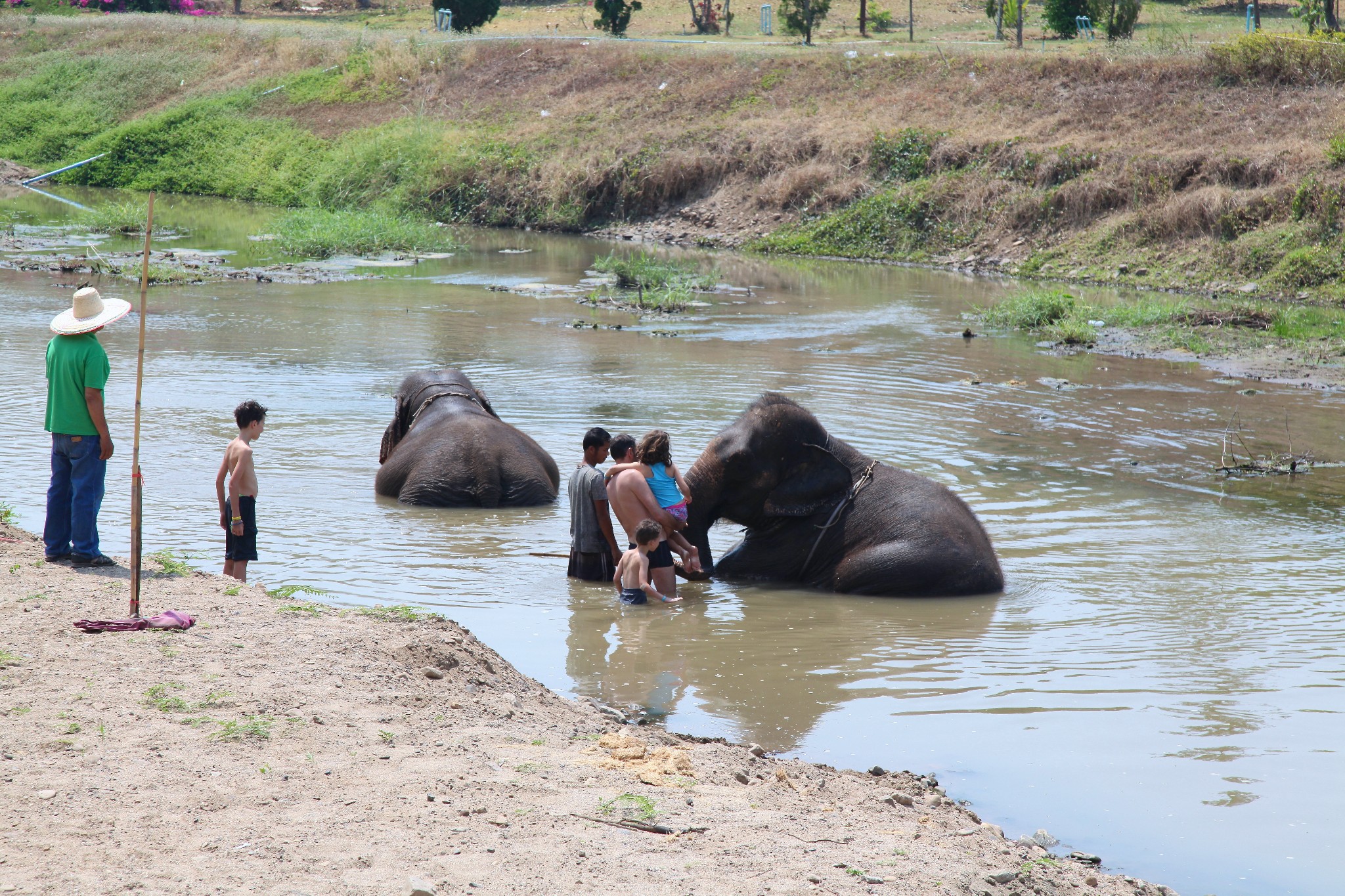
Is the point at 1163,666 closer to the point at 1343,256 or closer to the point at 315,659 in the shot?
the point at 315,659

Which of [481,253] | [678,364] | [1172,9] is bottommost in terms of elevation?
[678,364]

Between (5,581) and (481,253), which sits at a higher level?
(481,253)

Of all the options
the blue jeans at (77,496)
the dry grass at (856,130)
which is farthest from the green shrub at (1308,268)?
the blue jeans at (77,496)

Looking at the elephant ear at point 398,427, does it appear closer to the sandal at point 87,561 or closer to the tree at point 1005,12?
the sandal at point 87,561

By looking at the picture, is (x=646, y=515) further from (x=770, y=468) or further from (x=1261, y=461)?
(x=1261, y=461)

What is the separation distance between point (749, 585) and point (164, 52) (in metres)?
Result: 48.9

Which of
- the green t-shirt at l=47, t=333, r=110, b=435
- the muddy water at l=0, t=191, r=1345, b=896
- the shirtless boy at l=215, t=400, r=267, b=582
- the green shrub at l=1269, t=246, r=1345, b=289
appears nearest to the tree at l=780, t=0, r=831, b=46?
the green shrub at l=1269, t=246, r=1345, b=289

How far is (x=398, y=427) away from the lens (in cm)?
1062

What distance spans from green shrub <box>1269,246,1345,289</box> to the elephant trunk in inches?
658

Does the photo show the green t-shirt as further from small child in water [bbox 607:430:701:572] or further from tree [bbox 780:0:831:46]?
tree [bbox 780:0:831:46]

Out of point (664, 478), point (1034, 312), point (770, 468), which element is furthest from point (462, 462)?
point (1034, 312)

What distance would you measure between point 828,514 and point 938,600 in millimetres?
835

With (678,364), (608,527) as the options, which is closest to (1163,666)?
(608,527)

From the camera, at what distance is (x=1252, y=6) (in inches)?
1646
